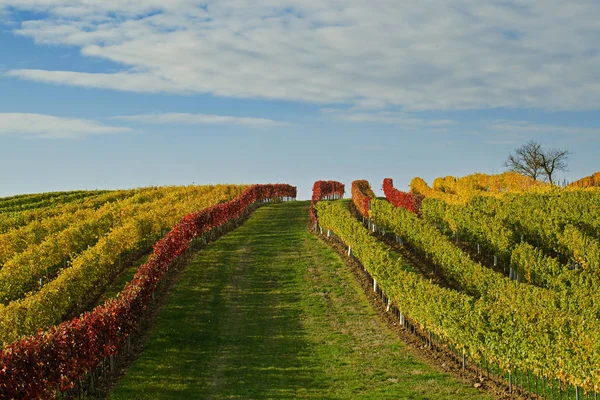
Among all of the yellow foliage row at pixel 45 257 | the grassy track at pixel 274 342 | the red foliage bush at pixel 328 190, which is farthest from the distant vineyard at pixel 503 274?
the yellow foliage row at pixel 45 257

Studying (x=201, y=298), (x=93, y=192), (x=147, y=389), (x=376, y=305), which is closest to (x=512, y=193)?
(x=376, y=305)

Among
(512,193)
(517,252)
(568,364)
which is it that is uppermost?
(512,193)

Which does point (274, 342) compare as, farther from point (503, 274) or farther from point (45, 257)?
point (45, 257)

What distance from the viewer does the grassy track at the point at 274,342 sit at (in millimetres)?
24328

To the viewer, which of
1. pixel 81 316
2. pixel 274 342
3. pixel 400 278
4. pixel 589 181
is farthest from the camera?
pixel 589 181

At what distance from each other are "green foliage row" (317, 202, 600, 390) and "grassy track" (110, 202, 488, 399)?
1911 mm

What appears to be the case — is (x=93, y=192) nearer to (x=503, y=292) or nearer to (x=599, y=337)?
(x=503, y=292)

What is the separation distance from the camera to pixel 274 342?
29500mm

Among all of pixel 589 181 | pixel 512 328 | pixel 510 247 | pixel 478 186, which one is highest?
pixel 589 181

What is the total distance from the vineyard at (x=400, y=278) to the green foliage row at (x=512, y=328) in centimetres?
6

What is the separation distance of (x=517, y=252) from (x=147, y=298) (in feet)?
79.9

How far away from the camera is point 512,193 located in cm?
6694

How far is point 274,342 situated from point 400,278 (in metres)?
7.76

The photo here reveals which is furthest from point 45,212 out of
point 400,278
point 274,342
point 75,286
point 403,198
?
point 400,278
